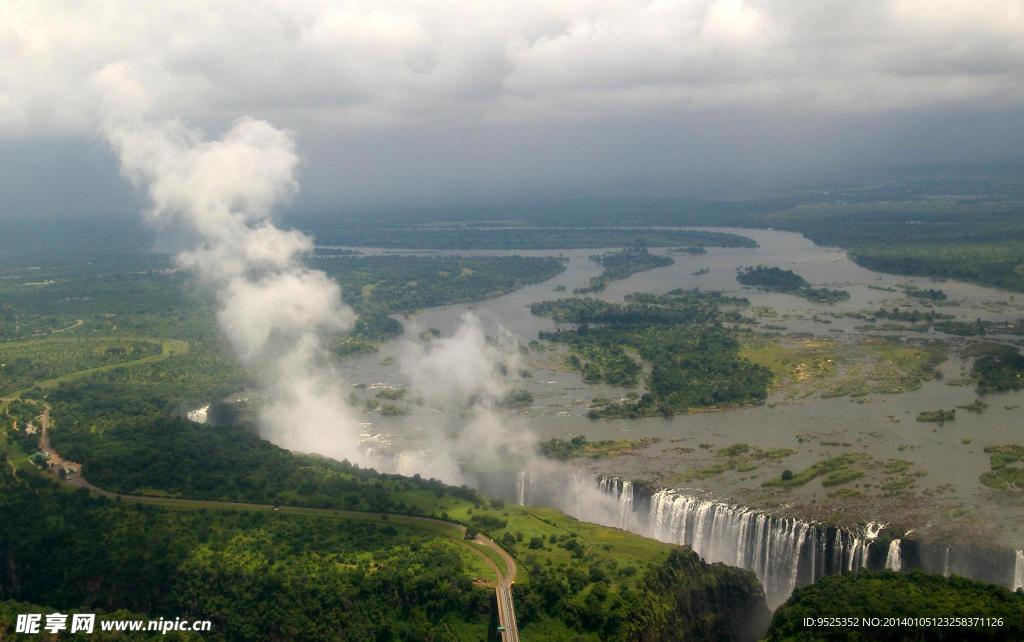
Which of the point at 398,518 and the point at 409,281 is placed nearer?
the point at 398,518

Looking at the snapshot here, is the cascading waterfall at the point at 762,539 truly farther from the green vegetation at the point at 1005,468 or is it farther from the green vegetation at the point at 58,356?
the green vegetation at the point at 58,356

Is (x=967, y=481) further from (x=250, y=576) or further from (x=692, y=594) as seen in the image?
(x=250, y=576)

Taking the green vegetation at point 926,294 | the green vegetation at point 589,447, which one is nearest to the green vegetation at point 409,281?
the green vegetation at point 589,447

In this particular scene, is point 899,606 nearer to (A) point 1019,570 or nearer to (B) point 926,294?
(A) point 1019,570

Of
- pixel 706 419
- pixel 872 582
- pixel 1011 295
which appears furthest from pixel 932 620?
pixel 1011 295

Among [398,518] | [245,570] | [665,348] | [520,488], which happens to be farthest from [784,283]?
[245,570]

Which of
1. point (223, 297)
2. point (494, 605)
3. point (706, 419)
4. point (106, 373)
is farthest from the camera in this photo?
point (223, 297)
